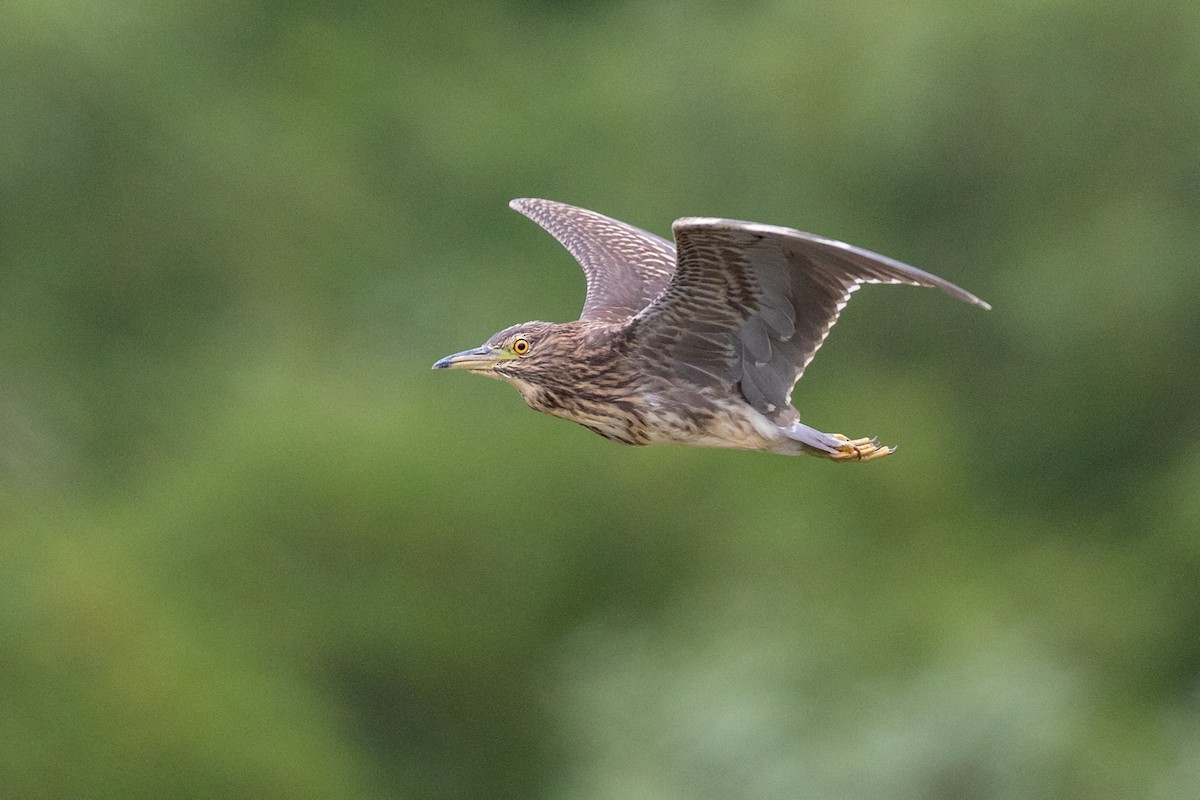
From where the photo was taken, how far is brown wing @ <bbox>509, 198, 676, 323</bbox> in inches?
323

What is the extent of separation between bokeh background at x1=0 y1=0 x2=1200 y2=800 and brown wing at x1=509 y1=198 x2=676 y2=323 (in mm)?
2963

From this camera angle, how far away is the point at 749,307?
6914 millimetres

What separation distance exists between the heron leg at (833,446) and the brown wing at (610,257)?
3.22ft

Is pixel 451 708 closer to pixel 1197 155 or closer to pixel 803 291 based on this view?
pixel 803 291

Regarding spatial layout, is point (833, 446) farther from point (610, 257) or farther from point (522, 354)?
point (610, 257)

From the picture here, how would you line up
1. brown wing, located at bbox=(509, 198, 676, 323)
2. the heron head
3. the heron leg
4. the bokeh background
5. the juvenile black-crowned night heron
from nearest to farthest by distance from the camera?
1. the juvenile black-crowned night heron
2. the heron leg
3. the heron head
4. brown wing, located at bbox=(509, 198, 676, 323)
5. the bokeh background

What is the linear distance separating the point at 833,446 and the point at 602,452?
5658 millimetres

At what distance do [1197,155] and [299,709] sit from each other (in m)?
7.33

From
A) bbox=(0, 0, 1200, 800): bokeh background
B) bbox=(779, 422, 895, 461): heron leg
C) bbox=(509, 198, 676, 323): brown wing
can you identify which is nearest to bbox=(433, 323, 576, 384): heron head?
bbox=(509, 198, 676, 323): brown wing

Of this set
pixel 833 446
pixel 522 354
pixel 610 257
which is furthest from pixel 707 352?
pixel 610 257

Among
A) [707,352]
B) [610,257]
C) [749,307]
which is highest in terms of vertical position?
[749,307]

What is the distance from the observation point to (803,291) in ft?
22.5

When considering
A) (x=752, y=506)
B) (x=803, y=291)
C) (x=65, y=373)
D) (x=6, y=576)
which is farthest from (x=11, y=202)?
(x=803, y=291)

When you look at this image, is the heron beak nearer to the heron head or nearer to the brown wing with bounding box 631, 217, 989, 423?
the heron head
